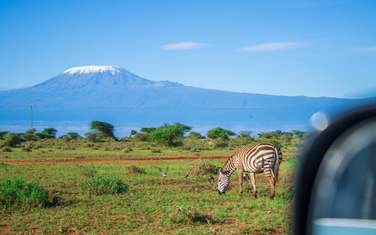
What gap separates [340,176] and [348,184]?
41 millimetres

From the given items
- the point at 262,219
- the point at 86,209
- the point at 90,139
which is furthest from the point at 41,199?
the point at 90,139

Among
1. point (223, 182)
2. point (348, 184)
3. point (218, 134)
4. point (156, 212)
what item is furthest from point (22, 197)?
point (218, 134)

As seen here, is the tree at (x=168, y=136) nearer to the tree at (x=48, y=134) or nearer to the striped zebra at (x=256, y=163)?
the tree at (x=48, y=134)

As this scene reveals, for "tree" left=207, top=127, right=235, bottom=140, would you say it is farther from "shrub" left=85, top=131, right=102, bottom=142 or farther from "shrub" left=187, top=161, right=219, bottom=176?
"shrub" left=187, top=161, right=219, bottom=176

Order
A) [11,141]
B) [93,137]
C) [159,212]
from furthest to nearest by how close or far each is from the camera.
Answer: [93,137] < [11,141] < [159,212]

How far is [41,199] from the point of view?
13.4 meters

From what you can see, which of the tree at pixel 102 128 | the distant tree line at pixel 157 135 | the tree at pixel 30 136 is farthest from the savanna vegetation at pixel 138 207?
the tree at pixel 102 128

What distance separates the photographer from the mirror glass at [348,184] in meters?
1.97

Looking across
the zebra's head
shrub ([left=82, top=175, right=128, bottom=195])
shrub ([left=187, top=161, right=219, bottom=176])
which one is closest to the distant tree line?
shrub ([left=187, top=161, right=219, bottom=176])

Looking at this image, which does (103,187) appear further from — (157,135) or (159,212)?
(157,135)

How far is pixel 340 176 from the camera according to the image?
6.53 ft

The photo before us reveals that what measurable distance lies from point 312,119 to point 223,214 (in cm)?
1045

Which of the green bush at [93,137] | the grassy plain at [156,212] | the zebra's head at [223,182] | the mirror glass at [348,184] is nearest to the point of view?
the mirror glass at [348,184]

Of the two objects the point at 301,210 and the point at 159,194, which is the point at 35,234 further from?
the point at 301,210
